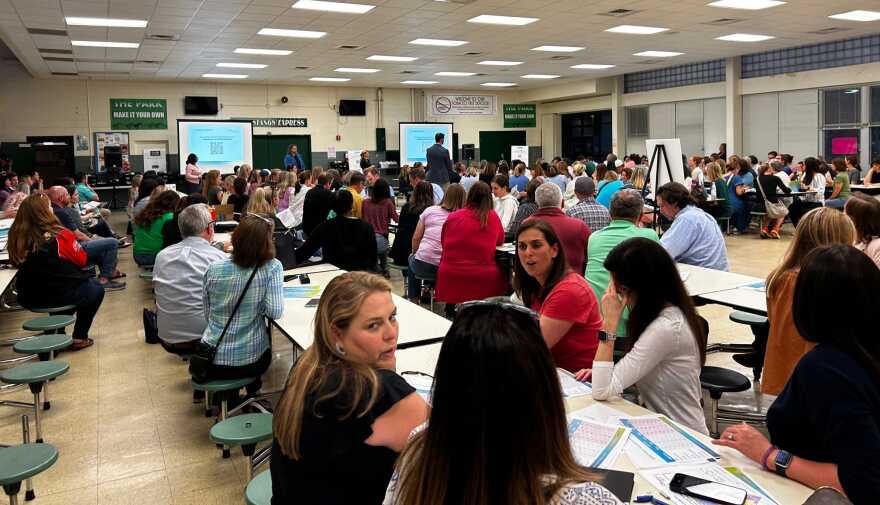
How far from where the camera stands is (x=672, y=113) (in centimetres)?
1798

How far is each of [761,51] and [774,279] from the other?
13.7 m

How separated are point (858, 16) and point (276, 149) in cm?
1370

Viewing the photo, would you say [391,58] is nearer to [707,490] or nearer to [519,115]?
[519,115]

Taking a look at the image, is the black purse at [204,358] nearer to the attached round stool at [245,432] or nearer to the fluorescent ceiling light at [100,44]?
the attached round stool at [245,432]

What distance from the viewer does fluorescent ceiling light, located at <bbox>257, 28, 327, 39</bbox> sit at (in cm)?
1089

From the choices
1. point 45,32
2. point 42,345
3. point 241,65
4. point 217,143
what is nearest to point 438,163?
point 241,65

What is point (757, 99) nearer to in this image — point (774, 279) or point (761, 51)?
point (761, 51)

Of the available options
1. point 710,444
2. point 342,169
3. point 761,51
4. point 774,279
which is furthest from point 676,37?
point 710,444

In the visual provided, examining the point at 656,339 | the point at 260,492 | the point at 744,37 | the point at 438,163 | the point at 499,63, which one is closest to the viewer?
the point at 260,492

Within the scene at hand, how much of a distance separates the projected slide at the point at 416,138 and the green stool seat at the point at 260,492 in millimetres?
17218

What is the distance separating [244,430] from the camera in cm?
291

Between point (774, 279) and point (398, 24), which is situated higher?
point (398, 24)

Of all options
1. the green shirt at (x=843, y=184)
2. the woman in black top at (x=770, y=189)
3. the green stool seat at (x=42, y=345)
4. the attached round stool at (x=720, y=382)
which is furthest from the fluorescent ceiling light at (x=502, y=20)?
the attached round stool at (x=720, y=382)

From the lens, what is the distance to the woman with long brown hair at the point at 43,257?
216 inches
